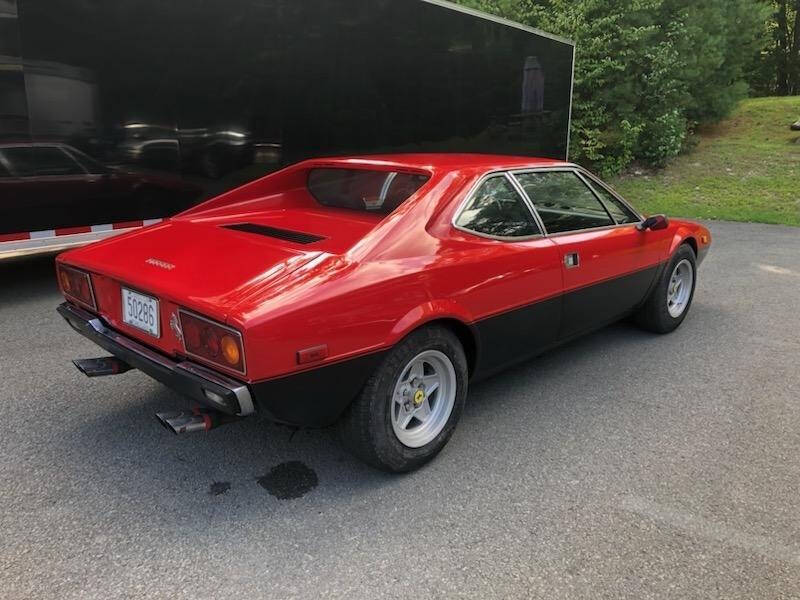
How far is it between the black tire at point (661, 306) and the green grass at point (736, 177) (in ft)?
24.4

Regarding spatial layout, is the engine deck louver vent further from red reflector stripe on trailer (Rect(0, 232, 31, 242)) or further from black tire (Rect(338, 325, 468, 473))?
red reflector stripe on trailer (Rect(0, 232, 31, 242))

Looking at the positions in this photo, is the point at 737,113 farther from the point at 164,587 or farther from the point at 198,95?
the point at 164,587

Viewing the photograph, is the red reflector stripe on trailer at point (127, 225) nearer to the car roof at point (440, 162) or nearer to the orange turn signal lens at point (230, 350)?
the car roof at point (440, 162)

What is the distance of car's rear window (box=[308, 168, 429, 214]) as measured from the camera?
3.31 meters

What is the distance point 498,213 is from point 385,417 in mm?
1322

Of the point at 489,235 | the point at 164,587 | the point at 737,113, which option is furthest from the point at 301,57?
the point at 737,113

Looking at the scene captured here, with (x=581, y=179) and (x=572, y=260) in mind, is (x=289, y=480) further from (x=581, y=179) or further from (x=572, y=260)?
(x=581, y=179)

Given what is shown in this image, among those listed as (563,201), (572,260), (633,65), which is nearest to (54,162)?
(563,201)

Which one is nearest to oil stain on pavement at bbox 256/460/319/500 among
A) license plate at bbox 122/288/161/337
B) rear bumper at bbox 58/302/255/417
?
rear bumper at bbox 58/302/255/417

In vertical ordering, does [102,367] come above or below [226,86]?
below

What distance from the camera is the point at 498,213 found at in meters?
3.37

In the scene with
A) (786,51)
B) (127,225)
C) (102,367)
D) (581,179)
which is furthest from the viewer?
(786,51)

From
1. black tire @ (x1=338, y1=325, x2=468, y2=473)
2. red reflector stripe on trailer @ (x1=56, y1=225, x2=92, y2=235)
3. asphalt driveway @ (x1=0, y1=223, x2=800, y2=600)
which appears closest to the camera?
asphalt driveway @ (x1=0, y1=223, x2=800, y2=600)

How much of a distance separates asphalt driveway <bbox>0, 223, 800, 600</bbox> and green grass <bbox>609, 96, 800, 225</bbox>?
9.10 m
